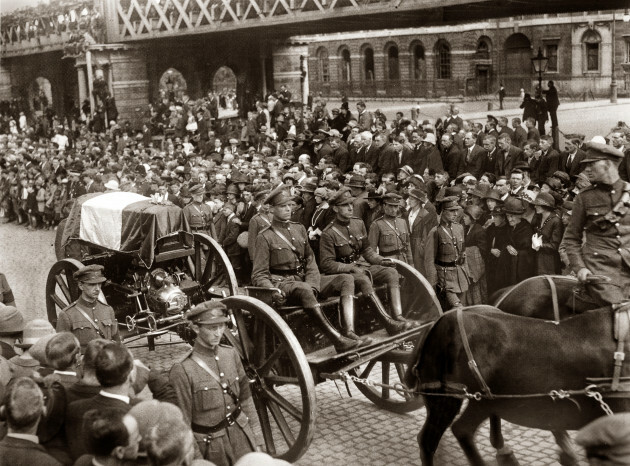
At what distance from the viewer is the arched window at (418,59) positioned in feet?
161

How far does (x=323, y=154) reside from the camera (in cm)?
1672

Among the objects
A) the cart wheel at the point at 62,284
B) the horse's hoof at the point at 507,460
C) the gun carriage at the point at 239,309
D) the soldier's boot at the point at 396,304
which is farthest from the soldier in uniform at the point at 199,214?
the horse's hoof at the point at 507,460

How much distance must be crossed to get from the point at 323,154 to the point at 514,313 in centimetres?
1067

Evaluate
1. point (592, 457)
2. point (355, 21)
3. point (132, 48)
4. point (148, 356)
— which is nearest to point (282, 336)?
point (592, 457)

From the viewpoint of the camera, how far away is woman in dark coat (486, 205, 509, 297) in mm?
9672

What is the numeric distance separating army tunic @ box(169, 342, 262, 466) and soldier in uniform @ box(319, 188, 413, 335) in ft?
7.19

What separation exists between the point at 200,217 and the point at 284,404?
5333 millimetres

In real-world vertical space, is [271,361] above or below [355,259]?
below

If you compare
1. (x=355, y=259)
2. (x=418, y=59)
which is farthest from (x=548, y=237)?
(x=418, y=59)

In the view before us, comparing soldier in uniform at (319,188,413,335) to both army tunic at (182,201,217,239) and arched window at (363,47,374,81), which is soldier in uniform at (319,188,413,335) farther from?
arched window at (363,47,374,81)

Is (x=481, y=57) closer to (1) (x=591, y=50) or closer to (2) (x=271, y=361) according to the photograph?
(1) (x=591, y=50)

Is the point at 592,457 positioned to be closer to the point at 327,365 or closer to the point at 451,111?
the point at 327,365

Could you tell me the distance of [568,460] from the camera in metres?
6.11

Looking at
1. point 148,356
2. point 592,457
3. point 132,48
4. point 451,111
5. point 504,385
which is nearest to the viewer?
point 592,457
